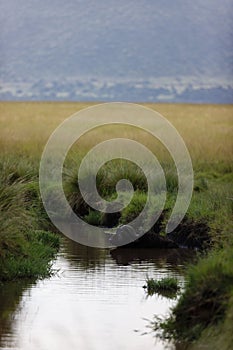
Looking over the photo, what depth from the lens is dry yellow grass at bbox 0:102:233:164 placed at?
2556 cm

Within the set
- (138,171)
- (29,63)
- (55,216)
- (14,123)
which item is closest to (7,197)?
(55,216)

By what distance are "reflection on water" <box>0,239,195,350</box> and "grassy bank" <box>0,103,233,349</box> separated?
319mm

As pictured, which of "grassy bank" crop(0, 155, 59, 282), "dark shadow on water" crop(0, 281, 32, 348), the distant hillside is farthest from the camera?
the distant hillside

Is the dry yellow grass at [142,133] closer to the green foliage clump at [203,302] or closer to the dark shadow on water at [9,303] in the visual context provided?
the dark shadow on water at [9,303]

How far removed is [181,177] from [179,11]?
61.5 m

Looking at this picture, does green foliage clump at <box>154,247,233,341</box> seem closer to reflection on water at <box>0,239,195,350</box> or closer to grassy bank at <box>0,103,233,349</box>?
grassy bank at <box>0,103,233,349</box>

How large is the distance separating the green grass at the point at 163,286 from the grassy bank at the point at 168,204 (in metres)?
0.43

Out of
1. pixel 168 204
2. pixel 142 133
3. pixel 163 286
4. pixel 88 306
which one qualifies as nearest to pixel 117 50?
pixel 142 133

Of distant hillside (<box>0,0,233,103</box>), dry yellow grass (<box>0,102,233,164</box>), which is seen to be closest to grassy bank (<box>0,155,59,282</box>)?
dry yellow grass (<box>0,102,233,164</box>)

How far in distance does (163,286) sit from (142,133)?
63.9ft

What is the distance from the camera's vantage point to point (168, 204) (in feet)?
47.2

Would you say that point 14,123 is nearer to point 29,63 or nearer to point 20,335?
point 20,335

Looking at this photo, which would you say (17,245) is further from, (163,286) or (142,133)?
(142,133)

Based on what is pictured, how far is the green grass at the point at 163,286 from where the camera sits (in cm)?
988
